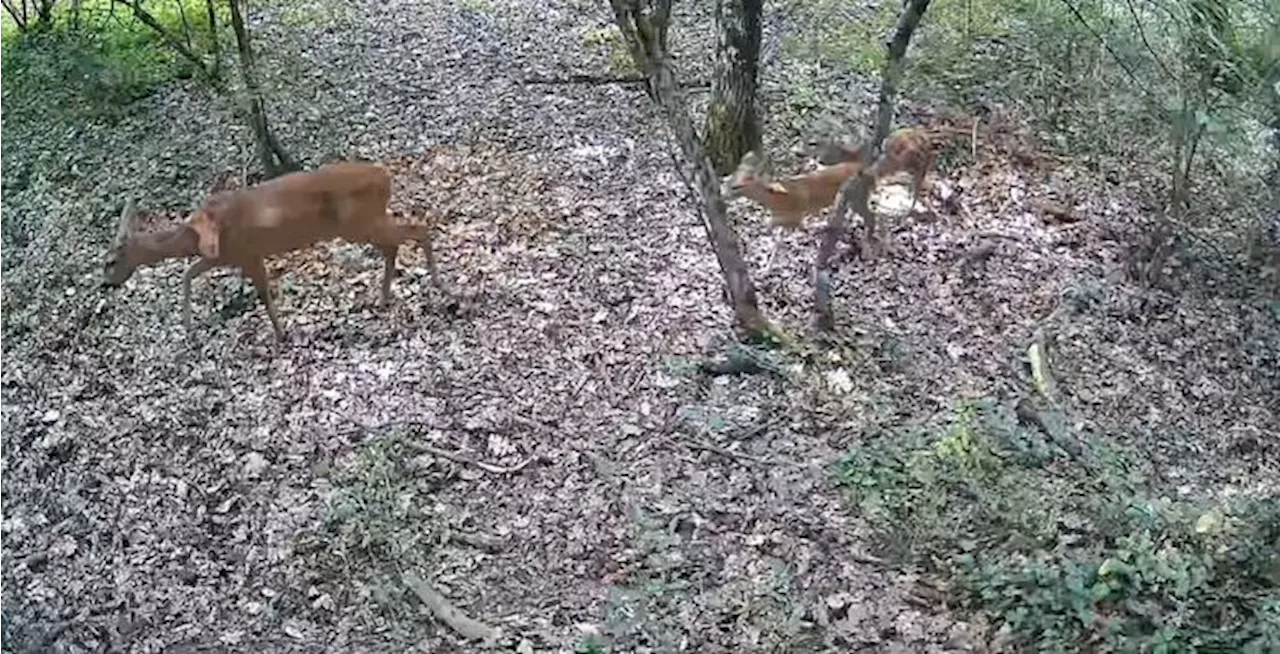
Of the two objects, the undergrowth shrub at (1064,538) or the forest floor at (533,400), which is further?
the forest floor at (533,400)

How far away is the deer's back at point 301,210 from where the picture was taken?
17.9 ft

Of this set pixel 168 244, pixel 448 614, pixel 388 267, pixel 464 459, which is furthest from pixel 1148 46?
pixel 168 244

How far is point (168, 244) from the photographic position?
540 cm

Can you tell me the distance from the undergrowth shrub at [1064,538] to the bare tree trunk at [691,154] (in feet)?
2.77

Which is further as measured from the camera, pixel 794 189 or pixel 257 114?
pixel 257 114

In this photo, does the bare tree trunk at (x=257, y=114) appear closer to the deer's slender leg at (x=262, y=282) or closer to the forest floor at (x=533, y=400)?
the forest floor at (x=533, y=400)

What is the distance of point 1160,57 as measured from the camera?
21.7 ft

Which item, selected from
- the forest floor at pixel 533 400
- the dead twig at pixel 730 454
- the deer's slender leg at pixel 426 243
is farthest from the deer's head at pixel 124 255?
the dead twig at pixel 730 454

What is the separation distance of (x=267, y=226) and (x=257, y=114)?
161 cm

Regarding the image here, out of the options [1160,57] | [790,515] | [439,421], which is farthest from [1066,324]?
[439,421]

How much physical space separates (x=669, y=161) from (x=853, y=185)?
1715 mm

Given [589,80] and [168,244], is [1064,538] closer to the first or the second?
[168,244]

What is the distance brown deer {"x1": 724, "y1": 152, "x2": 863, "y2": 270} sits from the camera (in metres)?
5.79

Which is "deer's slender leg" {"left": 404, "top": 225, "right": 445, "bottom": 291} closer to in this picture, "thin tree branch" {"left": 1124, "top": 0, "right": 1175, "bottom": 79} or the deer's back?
the deer's back
